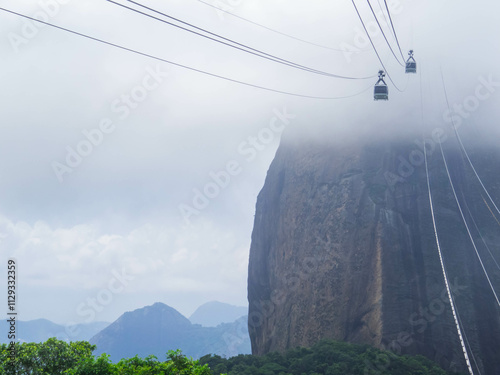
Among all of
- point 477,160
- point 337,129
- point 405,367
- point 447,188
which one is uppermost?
point 337,129

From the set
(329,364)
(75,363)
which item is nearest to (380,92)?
(329,364)

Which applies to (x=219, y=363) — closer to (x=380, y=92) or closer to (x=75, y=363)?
(x=75, y=363)

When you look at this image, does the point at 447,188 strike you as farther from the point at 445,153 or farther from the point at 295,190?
the point at 295,190

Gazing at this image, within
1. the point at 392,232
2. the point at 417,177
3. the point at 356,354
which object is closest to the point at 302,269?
the point at 392,232

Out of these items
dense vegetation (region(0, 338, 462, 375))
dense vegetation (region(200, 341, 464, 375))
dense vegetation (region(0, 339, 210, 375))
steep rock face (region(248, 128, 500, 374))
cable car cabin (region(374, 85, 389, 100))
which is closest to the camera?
dense vegetation (region(0, 339, 210, 375))

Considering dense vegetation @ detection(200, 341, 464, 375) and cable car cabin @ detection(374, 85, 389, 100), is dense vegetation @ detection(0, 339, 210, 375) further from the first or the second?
cable car cabin @ detection(374, 85, 389, 100)

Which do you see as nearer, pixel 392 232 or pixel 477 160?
pixel 392 232

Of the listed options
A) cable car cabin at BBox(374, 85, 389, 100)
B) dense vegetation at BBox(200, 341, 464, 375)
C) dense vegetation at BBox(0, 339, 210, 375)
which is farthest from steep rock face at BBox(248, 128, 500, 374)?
dense vegetation at BBox(0, 339, 210, 375)
